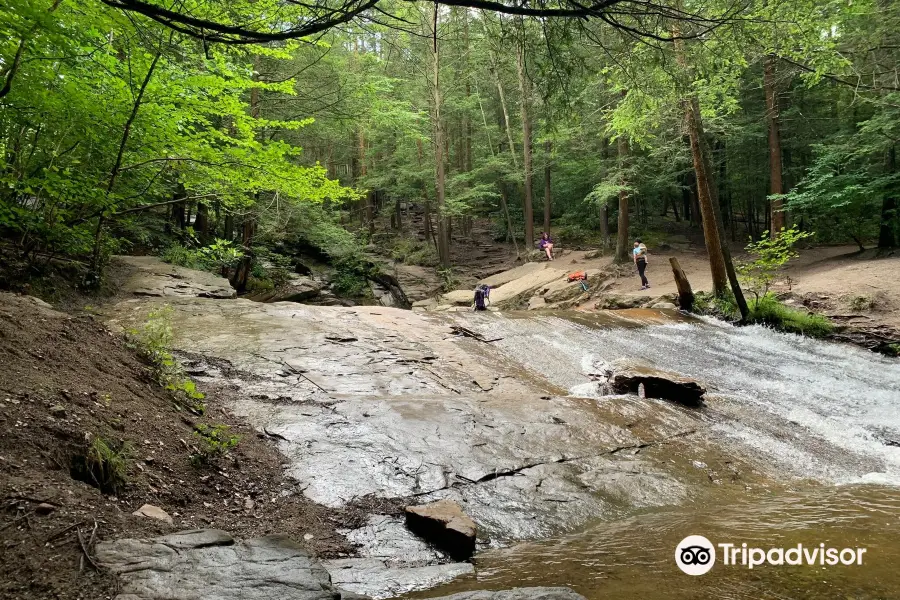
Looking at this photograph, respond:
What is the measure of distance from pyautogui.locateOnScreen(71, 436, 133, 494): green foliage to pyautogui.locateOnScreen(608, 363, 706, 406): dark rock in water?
22.5 feet

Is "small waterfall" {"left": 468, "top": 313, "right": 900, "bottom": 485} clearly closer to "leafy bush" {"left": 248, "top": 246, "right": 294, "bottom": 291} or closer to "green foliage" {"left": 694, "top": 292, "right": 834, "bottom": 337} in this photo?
"green foliage" {"left": 694, "top": 292, "right": 834, "bottom": 337}

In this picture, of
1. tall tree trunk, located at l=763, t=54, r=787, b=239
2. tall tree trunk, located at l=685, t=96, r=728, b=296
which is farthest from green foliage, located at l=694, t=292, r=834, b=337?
tall tree trunk, located at l=763, t=54, r=787, b=239

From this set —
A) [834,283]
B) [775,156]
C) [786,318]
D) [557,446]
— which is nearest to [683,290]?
[786,318]

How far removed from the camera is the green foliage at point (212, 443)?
13.4ft

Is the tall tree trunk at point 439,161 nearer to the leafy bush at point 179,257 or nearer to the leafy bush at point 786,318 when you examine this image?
the leafy bush at point 179,257

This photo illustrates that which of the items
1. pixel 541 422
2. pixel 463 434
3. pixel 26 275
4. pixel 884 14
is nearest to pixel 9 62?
pixel 26 275

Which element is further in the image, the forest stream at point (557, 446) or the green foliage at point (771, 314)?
the green foliage at point (771, 314)

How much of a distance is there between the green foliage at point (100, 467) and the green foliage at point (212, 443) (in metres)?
0.71

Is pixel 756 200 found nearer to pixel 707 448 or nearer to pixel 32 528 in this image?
pixel 707 448

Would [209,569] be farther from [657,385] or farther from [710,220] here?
[710,220]

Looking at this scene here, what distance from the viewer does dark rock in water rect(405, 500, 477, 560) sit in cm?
350

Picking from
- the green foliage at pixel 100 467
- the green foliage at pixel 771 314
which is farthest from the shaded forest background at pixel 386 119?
the green foliage at pixel 100 467

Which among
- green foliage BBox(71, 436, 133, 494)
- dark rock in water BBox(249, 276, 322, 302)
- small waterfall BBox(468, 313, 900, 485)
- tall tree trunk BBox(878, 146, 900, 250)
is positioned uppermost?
tall tree trunk BBox(878, 146, 900, 250)

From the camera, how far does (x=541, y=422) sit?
6227 millimetres
